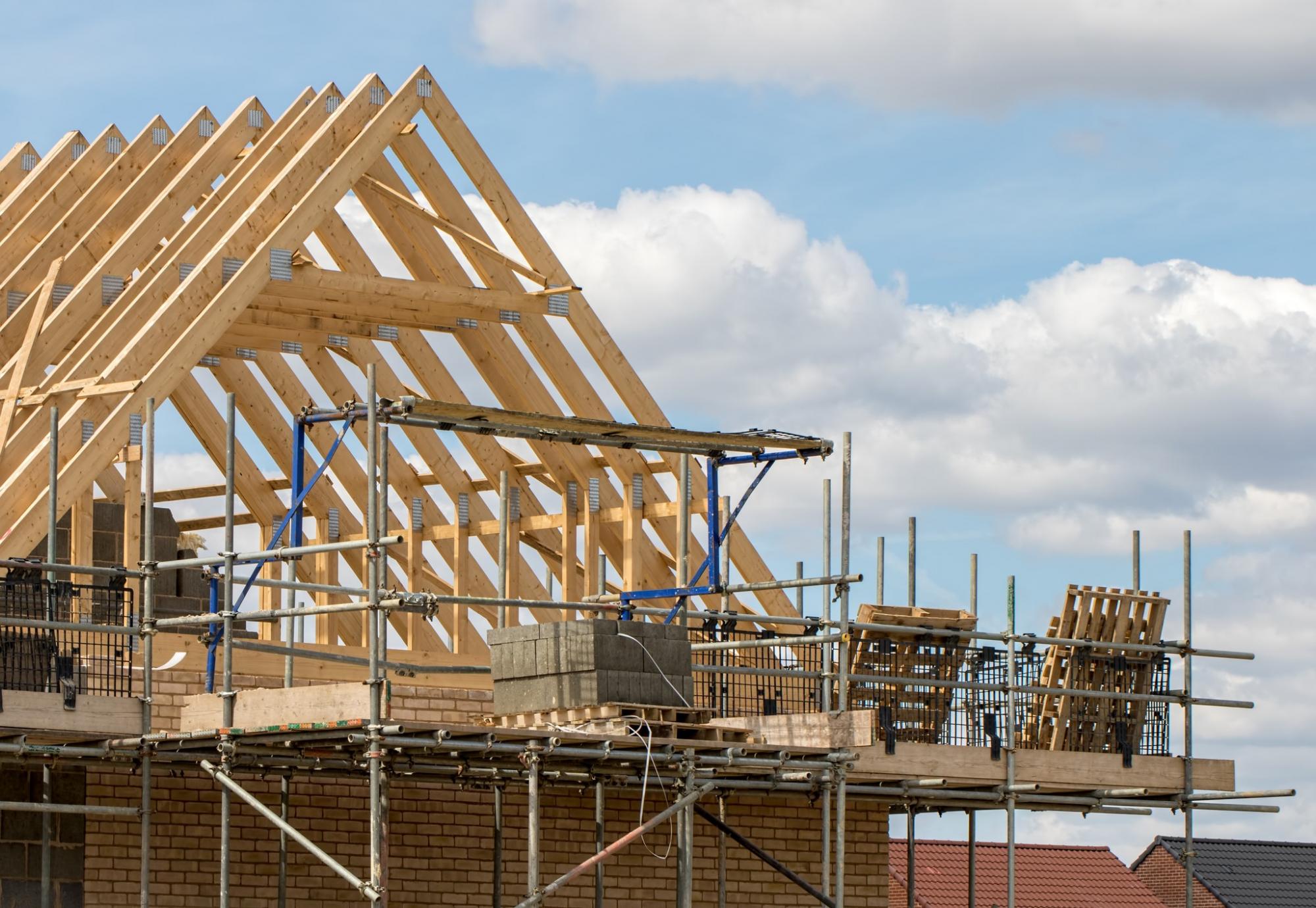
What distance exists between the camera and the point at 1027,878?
33.9 metres

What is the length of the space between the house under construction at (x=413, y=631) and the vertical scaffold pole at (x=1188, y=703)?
0.10 ft

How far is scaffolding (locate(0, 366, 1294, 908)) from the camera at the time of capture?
13828 millimetres

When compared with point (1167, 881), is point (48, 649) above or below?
above

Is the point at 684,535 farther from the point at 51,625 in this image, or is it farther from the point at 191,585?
the point at 191,585

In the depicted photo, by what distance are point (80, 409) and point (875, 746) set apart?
6.38 metres

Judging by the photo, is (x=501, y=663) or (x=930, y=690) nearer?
(x=501, y=663)

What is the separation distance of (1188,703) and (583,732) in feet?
20.6

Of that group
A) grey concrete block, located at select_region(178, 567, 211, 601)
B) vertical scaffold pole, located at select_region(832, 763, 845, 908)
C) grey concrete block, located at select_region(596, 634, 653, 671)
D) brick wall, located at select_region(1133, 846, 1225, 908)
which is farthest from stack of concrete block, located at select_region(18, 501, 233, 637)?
brick wall, located at select_region(1133, 846, 1225, 908)

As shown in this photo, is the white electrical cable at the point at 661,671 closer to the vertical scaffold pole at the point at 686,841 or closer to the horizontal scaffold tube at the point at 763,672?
the vertical scaffold pole at the point at 686,841

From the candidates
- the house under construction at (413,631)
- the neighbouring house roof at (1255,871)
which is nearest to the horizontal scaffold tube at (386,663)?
the house under construction at (413,631)

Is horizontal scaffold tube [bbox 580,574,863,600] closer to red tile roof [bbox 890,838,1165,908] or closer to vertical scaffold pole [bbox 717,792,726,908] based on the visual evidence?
vertical scaffold pole [bbox 717,792,726,908]

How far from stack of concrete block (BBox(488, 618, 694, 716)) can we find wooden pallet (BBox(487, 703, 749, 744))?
2.1 inches

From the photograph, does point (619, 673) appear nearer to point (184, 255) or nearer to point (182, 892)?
point (182, 892)

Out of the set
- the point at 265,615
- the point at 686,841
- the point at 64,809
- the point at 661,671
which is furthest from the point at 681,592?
the point at 64,809
